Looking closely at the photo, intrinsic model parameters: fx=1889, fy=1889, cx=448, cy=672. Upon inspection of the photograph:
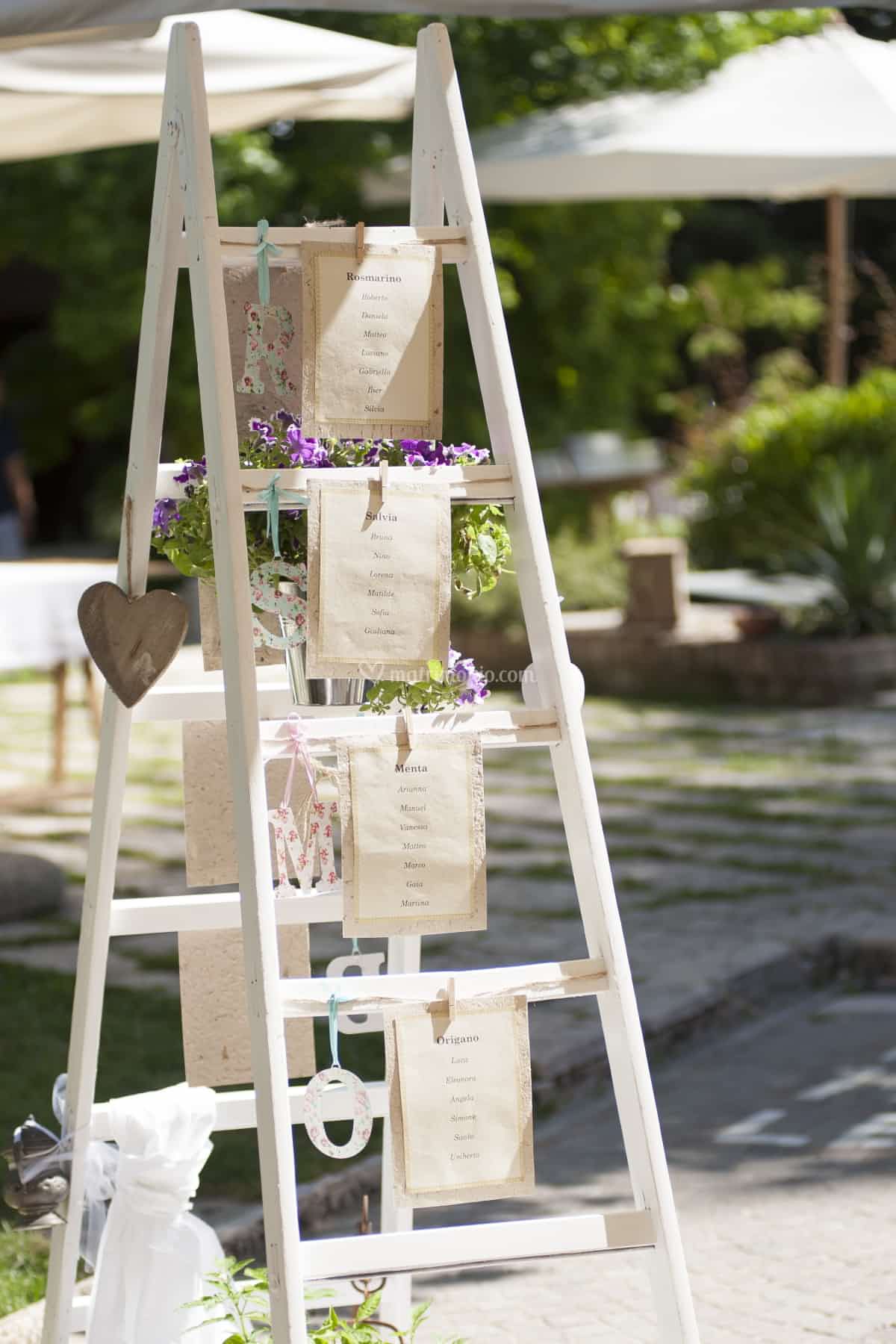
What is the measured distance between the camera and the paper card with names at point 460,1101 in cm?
233

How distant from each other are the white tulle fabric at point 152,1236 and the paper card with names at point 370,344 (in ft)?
3.20

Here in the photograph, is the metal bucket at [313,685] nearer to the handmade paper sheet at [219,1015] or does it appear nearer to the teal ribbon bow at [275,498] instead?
the teal ribbon bow at [275,498]

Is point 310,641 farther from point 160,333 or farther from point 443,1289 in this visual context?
point 443,1289

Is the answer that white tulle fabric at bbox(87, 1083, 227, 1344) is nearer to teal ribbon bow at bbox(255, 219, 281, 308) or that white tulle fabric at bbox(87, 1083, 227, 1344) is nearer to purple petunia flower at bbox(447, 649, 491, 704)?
purple petunia flower at bbox(447, 649, 491, 704)

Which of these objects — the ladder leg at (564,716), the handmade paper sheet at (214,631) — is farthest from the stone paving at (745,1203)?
the handmade paper sheet at (214,631)

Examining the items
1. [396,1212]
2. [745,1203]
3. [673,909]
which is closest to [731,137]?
[673,909]

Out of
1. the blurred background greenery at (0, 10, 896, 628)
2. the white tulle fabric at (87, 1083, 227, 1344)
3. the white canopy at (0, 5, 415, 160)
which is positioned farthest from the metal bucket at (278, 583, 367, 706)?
the blurred background greenery at (0, 10, 896, 628)

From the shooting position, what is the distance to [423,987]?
234cm

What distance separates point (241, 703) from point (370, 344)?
0.51 meters

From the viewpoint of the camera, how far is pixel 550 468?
1638 cm

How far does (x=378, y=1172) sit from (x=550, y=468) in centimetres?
1271

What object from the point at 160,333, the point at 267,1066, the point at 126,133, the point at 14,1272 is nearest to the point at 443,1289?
the point at 14,1272

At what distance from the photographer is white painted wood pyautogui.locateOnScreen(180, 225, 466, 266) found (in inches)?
97.3

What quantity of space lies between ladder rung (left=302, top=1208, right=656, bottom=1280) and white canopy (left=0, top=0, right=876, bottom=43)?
157 centimetres
